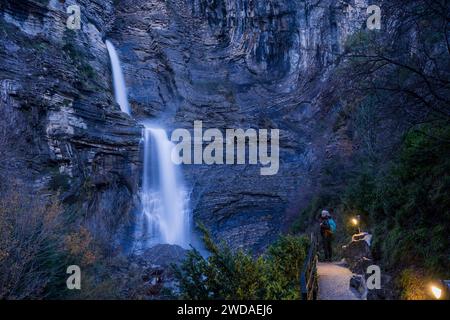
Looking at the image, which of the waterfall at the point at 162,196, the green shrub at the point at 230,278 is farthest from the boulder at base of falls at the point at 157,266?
the green shrub at the point at 230,278

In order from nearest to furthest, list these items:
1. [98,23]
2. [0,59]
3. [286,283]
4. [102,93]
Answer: [286,283] < [0,59] < [102,93] < [98,23]

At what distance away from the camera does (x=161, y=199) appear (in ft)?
87.4

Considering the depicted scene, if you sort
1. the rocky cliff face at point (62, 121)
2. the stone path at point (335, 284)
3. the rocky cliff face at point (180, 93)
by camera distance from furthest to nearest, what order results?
the rocky cliff face at point (180, 93), the rocky cliff face at point (62, 121), the stone path at point (335, 284)

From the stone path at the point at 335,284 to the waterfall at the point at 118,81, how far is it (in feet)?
81.3

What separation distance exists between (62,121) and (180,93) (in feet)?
44.7

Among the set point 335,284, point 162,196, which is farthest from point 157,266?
point 335,284

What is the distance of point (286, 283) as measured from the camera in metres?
6.68

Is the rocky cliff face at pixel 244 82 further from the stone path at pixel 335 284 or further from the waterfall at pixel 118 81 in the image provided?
the stone path at pixel 335 284

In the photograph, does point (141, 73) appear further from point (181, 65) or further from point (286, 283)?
point (286, 283)

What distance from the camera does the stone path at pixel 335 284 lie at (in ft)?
23.0

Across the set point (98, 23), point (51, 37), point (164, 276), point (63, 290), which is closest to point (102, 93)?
point (51, 37)

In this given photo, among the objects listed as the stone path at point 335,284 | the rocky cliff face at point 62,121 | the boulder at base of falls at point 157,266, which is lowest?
the boulder at base of falls at point 157,266

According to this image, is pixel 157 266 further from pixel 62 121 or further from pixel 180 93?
pixel 180 93
